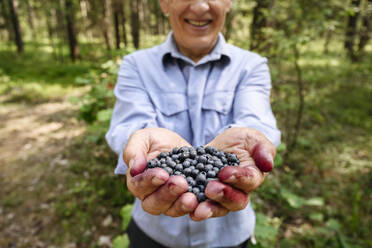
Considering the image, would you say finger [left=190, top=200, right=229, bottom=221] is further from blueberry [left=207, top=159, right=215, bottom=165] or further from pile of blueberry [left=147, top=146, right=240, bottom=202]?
blueberry [left=207, top=159, right=215, bottom=165]

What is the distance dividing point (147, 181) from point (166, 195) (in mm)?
107

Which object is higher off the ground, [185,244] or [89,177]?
[185,244]

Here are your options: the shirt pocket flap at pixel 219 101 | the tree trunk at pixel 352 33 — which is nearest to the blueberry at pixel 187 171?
the shirt pocket flap at pixel 219 101

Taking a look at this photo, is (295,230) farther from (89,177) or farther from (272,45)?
(89,177)

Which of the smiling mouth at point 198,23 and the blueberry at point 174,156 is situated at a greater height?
the smiling mouth at point 198,23

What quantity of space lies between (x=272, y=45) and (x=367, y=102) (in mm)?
4729

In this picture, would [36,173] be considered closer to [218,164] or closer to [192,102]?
[192,102]

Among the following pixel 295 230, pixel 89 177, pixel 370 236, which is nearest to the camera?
pixel 370 236

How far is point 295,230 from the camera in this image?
10.5 feet

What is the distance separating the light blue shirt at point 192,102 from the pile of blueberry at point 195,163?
0.23 metres

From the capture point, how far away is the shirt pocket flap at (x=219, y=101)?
67.1 inches

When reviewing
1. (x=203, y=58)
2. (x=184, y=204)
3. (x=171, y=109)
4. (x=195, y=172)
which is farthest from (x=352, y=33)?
(x=184, y=204)

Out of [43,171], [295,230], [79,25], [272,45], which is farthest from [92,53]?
[295,230]

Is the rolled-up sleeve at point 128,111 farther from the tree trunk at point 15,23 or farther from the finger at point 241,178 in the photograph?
the tree trunk at point 15,23
